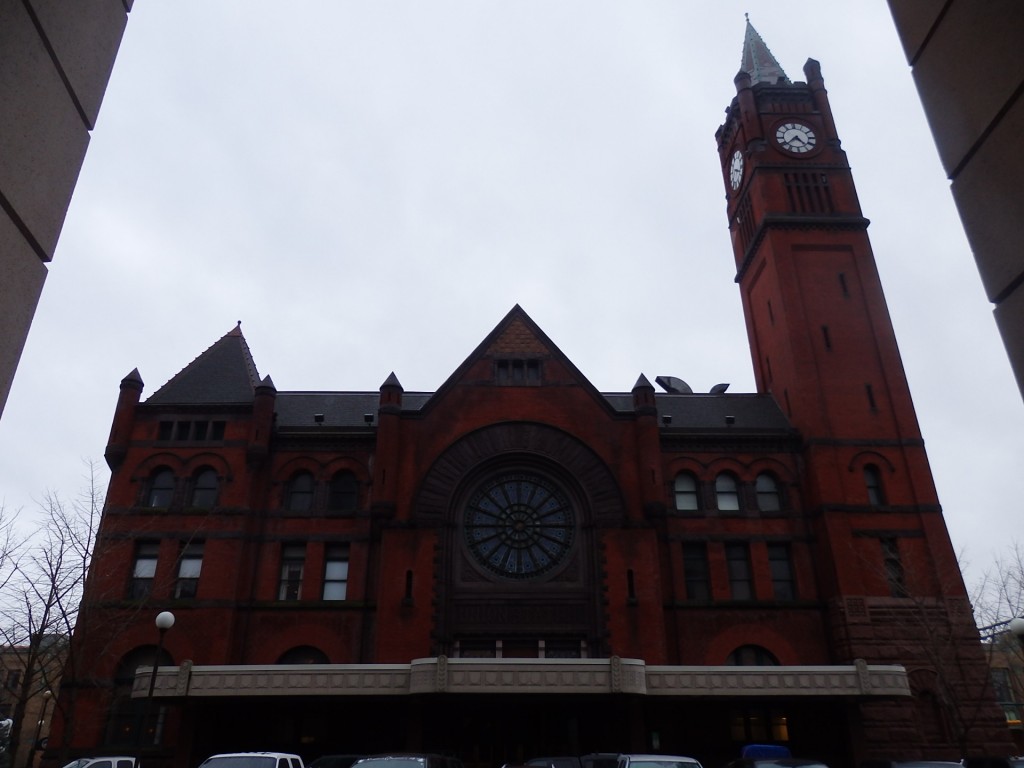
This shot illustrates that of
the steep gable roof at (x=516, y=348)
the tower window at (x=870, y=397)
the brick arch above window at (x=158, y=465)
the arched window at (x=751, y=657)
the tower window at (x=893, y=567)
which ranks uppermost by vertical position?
the steep gable roof at (x=516, y=348)

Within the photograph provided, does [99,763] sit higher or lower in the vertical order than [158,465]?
lower

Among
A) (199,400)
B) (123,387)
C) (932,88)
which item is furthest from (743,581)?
(932,88)

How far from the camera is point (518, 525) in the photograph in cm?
3603

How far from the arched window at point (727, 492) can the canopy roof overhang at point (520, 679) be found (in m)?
9.99

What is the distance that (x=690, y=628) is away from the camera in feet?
117

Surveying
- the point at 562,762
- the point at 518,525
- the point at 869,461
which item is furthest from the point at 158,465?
the point at 869,461

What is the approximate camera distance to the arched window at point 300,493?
3788 centimetres

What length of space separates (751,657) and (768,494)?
8237 millimetres

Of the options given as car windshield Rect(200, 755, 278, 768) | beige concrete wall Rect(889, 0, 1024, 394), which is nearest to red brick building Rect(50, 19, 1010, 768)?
car windshield Rect(200, 755, 278, 768)

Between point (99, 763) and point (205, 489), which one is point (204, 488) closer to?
point (205, 489)

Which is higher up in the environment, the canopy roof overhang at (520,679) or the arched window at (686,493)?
the arched window at (686,493)

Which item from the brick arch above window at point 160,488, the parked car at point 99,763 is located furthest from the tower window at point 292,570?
the parked car at point 99,763

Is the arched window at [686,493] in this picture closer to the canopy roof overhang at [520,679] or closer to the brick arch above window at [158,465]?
the canopy roof overhang at [520,679]

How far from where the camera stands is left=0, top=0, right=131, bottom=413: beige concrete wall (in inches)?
144
